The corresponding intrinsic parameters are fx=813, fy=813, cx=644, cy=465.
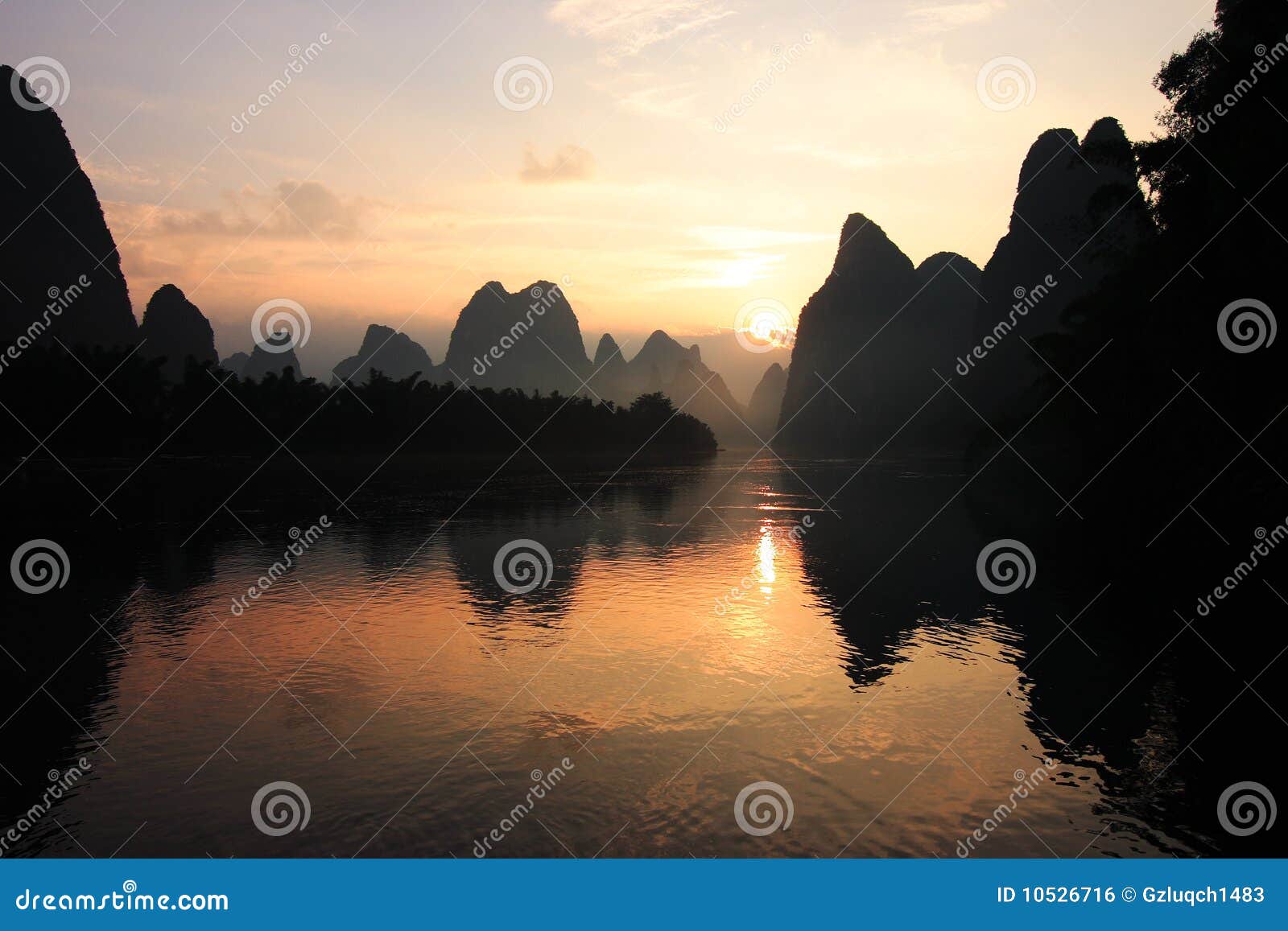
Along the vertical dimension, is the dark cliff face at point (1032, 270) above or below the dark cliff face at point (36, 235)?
above

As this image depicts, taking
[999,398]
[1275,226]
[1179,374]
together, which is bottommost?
[1179,374]

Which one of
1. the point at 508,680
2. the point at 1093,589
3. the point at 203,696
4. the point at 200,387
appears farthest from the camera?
the point at 200,387

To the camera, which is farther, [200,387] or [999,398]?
[999,398]

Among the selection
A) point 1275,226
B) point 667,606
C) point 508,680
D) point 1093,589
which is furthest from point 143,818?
point 1275,226

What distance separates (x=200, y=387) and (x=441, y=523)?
89371 mm

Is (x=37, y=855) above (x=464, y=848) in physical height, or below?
below

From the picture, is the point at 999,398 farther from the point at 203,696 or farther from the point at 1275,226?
the point at 203,696

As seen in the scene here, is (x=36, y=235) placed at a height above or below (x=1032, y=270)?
below

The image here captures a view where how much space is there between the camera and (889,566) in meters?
32.5

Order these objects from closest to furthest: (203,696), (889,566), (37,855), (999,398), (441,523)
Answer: (37,855) < (203,696) < (889,566) < (441,523) < (999,398)

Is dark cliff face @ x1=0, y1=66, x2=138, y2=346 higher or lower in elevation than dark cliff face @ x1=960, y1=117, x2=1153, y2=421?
lower

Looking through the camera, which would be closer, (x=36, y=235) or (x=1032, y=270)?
(x=1032, y=270)

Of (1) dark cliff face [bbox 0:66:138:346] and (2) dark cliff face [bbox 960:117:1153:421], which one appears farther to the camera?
(1) dark cliff face [bbox 0:66:138:346]

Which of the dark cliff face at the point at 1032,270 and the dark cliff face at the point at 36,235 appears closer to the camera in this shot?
the dark cliff face at the point at 1032,270
